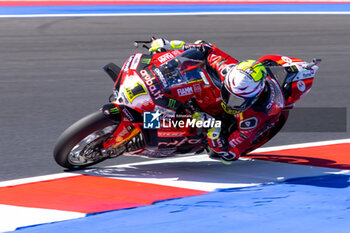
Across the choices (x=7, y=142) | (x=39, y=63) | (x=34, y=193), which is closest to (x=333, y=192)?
(x=34, y=193)

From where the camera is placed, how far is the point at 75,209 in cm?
560

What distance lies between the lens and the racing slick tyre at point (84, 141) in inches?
248

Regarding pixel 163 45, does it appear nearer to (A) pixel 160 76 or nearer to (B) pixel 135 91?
(A) pixel 160 76

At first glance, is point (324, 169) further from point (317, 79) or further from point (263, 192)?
point (317, 79)

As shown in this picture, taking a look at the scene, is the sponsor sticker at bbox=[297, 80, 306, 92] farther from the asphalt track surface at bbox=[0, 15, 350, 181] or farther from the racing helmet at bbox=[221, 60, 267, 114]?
the asphalt track surface at bbox=[0, 15, 350, 181]

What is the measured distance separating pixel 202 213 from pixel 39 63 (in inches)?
347

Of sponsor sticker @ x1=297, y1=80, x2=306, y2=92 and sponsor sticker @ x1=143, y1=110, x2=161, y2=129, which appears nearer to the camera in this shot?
sponsor sticker @ x1=143, y1=110, x2=161, y2=129

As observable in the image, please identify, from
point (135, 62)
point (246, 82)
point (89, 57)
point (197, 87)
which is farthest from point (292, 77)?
point (89, 57)

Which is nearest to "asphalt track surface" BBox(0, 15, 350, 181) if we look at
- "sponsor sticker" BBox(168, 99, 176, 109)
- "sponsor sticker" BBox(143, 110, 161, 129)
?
"sponsor sticker" BBox(143, 110, 161, 129)

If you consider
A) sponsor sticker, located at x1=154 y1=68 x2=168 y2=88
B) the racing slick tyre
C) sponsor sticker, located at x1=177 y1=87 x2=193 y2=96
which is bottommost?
the racing slick tyre

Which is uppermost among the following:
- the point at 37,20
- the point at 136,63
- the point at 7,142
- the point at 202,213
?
the point at 37,20

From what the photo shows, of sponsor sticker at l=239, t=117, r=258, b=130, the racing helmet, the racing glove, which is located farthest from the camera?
the racing glove

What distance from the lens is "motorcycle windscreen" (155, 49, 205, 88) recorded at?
6527 mm

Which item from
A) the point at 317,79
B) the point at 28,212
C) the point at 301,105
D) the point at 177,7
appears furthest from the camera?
the point at 177,7
